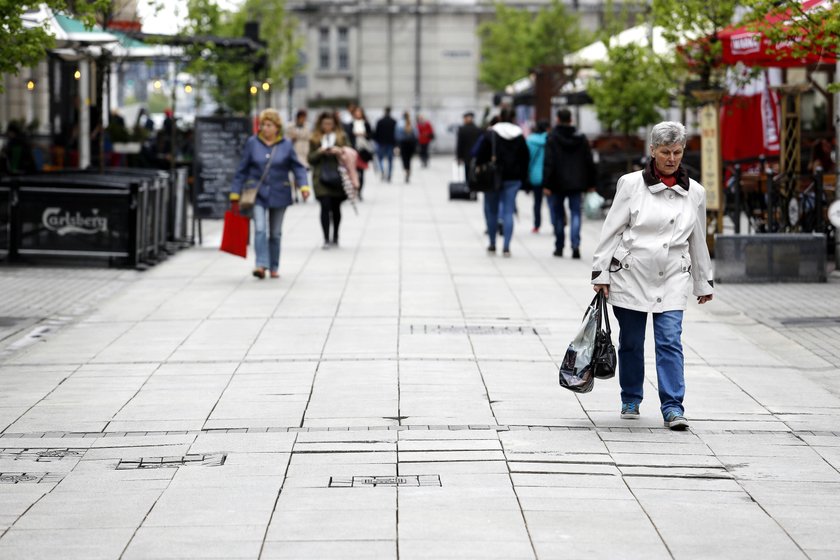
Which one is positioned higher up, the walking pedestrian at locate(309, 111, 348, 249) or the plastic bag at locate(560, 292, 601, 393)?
the walking pedestrian at locate(309, 111, 348, 249)

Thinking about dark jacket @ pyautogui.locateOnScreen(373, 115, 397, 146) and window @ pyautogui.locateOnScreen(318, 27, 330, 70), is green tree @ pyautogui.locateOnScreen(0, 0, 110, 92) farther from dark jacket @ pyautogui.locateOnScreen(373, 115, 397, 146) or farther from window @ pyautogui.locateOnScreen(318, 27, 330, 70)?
window @ pyautogui.locateOnScreen(318, 27, 330, 70)

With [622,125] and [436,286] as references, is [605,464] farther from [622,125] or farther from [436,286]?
[622,125]

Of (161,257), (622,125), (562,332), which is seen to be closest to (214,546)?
(562,332)

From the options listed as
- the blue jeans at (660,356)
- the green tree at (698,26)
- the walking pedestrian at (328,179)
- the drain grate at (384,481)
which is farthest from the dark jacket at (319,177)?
the drain grate at (384,481)

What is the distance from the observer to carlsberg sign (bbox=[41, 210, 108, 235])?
53.1 feet

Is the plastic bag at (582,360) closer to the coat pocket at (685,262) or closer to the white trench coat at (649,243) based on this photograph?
the white trench coat at (649,243)

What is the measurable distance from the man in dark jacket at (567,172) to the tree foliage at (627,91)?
16.2 ft

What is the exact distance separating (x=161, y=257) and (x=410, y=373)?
8351 millimetres

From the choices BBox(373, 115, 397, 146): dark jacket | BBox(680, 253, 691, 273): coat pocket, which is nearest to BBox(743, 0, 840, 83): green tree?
BBox(680, 253, 691, 273): coat pocket

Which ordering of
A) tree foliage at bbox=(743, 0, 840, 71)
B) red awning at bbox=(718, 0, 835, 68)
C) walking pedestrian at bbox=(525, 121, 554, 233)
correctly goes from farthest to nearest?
walking pedestrian at bbox=(525, 121, 554, 233)
red awning at bbox=(718, 0, 835, 68)
tree foliage at bbox=(743, 0, 840, 71)

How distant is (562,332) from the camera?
38.0 ft

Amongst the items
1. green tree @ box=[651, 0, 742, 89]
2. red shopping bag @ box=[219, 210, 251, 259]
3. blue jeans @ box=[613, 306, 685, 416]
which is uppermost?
green tree @ box=[651, 0, 742, 89]

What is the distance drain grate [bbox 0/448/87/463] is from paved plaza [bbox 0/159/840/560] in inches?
0.8

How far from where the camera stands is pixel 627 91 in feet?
78.9
